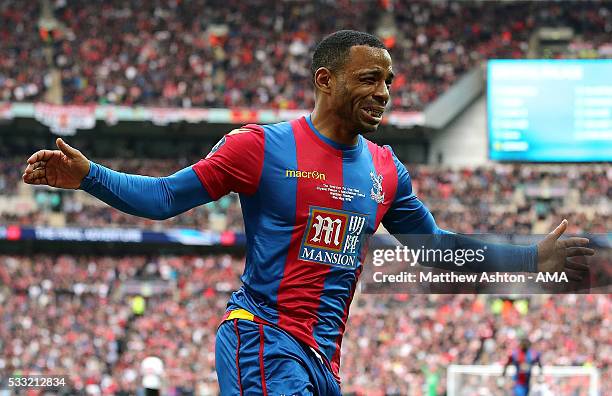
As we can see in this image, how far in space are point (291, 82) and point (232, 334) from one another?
93.9 feet

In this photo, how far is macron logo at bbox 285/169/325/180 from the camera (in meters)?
3.80

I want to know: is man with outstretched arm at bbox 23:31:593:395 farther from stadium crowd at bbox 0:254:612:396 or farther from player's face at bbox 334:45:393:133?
stadium crowd at bbox 0:254:612:396

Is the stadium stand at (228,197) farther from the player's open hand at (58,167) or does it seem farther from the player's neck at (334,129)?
the player's open hand at (58,167)

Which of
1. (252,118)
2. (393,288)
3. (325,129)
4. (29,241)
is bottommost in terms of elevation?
(393,288)

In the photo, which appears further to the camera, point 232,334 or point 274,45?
point 274,45

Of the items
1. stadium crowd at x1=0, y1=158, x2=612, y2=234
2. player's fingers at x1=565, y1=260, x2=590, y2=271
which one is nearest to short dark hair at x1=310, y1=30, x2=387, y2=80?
player's fingers at x1=565, y1=260, x2=590, y2=271

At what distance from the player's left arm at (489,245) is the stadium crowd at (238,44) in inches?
1065

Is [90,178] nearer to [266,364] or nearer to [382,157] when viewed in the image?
[266,364]

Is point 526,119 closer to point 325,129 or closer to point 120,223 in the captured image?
point 120,223

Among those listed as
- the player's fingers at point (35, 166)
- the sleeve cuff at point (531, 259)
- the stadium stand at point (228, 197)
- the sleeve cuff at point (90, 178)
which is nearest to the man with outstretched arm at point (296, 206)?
the sleeve cuff at point (90, 178)

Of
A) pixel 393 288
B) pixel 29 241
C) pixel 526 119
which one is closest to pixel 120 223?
pixel 29 241

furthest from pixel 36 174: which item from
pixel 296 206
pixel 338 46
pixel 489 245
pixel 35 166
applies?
pixel 489 245

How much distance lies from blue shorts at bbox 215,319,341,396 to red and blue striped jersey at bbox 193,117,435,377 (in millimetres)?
53

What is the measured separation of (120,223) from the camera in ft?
96.2
